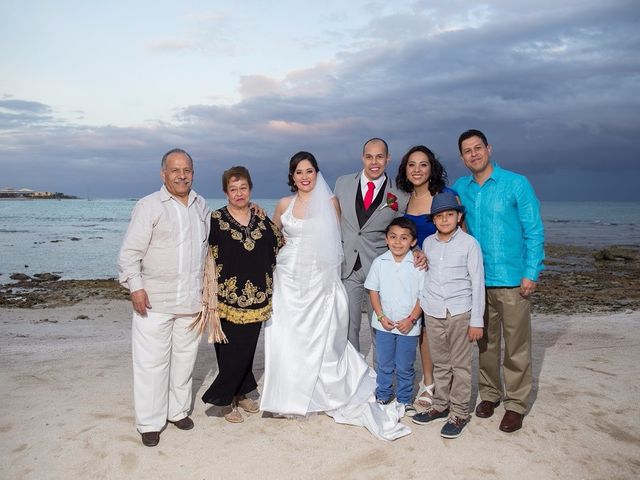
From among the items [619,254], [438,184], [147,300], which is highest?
[438,184]

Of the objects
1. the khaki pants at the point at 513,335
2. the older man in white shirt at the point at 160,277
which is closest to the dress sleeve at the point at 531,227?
the khaki pants at the point at 513,335

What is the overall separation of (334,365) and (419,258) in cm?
130

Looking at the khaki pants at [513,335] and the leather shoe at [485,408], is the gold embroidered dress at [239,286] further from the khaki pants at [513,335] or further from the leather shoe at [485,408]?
the leather shoe at [485,408]

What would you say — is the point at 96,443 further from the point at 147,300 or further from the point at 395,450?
the point at 395,450

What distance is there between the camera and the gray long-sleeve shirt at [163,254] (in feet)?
13.5

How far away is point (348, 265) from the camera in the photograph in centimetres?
516

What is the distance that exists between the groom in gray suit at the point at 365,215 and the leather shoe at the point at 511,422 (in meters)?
1.59

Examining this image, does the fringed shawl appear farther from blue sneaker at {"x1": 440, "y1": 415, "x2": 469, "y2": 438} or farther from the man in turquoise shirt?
the man in turquoise shirt

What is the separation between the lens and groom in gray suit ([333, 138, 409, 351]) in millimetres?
5062

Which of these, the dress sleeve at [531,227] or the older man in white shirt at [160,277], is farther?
the dress sleeve at [531,227]

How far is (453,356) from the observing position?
442 cm

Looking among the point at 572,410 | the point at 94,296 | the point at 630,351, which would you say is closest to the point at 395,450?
the point at 572,410

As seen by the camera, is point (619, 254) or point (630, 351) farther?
point (619, 254)

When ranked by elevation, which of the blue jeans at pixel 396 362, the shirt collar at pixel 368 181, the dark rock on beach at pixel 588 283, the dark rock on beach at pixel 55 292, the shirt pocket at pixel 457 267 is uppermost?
the shirt collar at pixel 368 181
